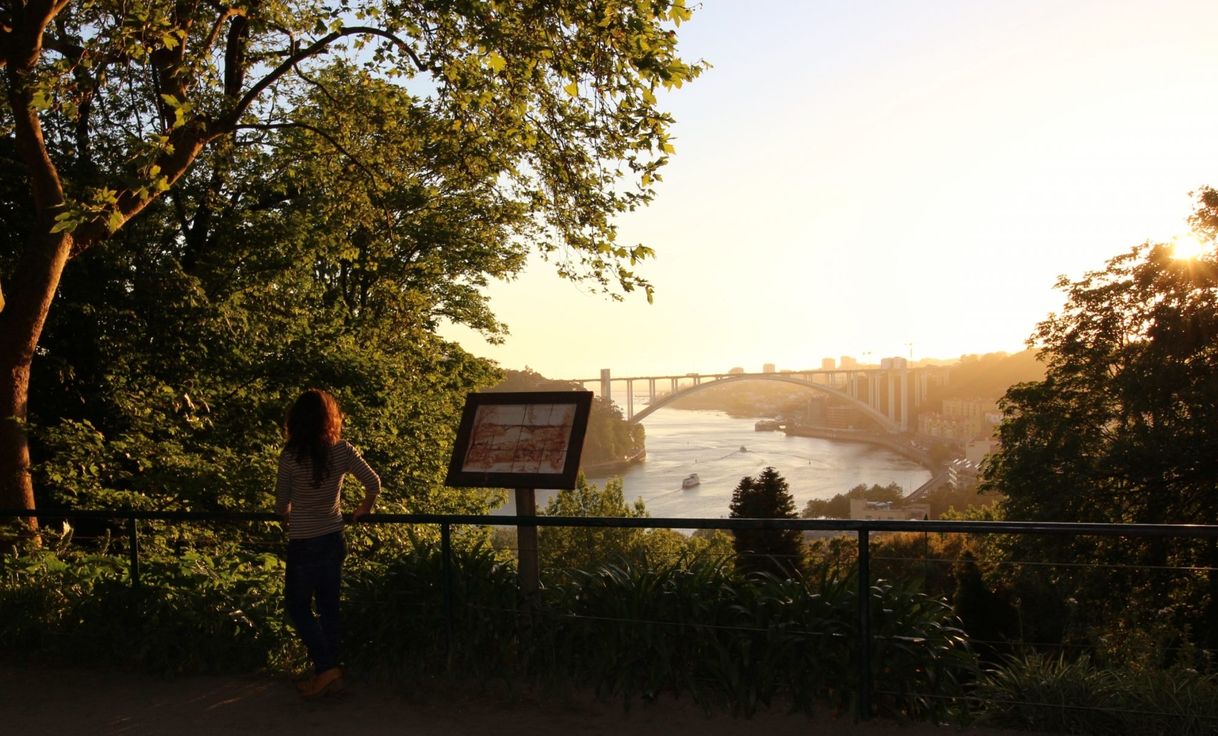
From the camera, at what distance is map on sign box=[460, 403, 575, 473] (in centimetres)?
492

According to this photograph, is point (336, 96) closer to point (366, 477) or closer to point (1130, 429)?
point (366, 477)

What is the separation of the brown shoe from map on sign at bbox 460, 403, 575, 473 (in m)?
1.16

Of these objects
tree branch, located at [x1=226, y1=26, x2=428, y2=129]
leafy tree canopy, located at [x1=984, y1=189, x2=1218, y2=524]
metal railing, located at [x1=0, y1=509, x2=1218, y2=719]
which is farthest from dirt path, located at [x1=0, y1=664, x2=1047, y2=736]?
leafy tree canopy, located at [x1=984, y1=189, x2=1218, y2=524]

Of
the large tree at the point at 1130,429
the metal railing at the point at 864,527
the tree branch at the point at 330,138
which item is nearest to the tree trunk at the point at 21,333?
the tree branch at the point at 330,138

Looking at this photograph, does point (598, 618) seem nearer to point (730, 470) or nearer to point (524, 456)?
point (524, 456)

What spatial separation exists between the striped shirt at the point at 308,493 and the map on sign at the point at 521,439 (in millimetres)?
538

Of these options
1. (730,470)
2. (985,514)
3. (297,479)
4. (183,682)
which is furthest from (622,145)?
(730,470)

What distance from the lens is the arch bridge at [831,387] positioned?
280 feet

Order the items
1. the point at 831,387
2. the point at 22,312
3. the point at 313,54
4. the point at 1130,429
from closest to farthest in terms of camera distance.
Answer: the point at 22,312, the point at 313,54, the point at 1130,429, the point at 831,387

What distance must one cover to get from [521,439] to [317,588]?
1.22m

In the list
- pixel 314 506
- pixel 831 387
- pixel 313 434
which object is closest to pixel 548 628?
pixel 314 506

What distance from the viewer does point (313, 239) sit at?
14047mm

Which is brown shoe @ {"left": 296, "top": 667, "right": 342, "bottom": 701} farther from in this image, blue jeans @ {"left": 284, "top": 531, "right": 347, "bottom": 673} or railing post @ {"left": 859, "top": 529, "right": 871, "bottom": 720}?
railing post @ {"left": 859, "top": 529, "right": 871, "bottom": 720}

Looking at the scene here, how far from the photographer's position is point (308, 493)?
450 cm
